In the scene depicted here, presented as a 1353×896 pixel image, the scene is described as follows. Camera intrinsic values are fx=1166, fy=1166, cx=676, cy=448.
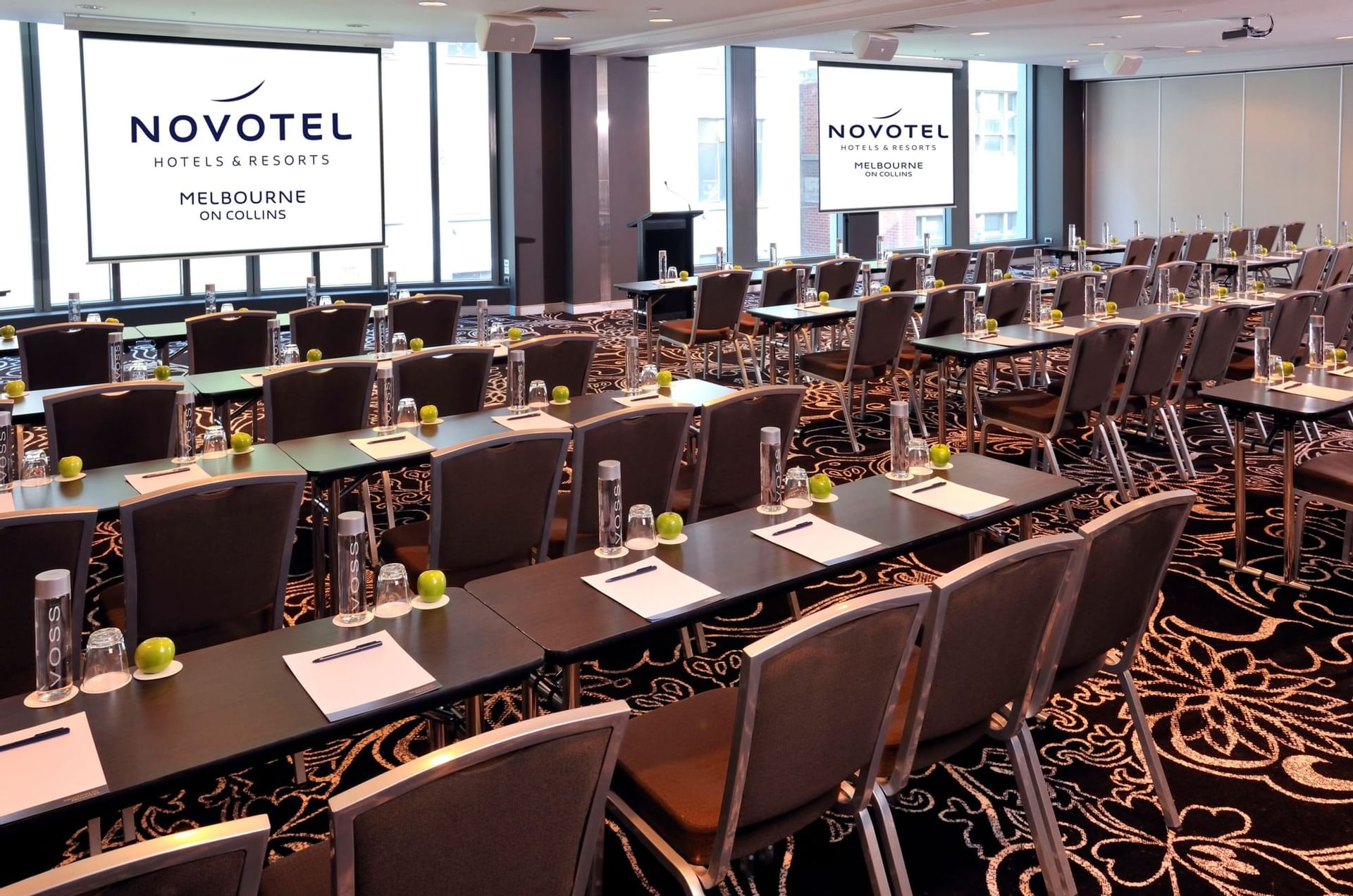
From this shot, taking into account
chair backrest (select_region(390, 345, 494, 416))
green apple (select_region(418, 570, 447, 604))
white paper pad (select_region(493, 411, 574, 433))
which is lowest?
green apple (select_region(418, 570, 447, 604))

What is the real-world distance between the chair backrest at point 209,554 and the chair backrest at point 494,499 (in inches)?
17.6

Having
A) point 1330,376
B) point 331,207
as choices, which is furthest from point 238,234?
point 1330,376

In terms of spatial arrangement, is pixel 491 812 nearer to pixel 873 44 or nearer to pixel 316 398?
pixel 316 398

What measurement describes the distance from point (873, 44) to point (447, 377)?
9.10m

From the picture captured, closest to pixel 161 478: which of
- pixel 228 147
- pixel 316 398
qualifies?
pixel 316 398

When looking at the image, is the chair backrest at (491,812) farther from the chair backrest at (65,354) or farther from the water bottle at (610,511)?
the chair backrest at (65,354)

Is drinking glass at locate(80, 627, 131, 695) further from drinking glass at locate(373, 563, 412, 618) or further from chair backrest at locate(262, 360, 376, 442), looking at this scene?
chair backrest at locate(262, 360, 376, 442)

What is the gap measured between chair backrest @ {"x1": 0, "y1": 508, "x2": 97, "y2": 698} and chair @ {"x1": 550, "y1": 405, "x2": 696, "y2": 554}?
5.03ft

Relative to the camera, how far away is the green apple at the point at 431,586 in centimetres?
265

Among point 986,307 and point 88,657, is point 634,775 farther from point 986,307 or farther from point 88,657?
point 986,307

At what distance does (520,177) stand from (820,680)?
12.2 meters

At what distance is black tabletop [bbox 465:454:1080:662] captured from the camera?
257 cm

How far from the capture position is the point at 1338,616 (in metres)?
4.54

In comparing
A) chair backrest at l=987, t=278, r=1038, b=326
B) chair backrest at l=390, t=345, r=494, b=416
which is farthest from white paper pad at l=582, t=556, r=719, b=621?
chair backrest at l=987, t=278, r=1038, b=326
